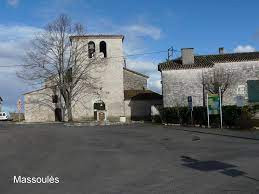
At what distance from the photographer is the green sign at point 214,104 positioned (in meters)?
29.0

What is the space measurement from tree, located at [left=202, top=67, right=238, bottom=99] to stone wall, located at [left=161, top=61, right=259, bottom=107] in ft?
1.19

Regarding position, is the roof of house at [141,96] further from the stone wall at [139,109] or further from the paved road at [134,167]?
the paved road at [134,167]

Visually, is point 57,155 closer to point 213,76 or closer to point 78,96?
point 213,76

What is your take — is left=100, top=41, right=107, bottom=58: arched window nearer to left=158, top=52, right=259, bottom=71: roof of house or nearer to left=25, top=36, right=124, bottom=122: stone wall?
left=25, top=36, right=124, bottom=122: stone wall

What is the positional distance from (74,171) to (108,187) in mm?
2349

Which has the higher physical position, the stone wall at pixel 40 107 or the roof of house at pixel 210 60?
the roof of house at pixel 210 60

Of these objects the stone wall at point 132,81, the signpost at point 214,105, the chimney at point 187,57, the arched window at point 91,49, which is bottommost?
the signpost at point 214,105

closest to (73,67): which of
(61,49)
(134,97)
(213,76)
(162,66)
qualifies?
(61,49)

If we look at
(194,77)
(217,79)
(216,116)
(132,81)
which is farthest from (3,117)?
(216,116)

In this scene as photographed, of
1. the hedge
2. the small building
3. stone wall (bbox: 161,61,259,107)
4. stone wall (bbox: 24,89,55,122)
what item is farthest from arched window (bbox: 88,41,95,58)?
the hedge

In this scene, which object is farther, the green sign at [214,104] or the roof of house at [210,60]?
the roof of house at [210,60]

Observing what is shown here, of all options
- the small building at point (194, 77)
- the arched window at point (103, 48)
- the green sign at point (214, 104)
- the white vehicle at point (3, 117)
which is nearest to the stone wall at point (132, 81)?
the arched window at point (103, 48)

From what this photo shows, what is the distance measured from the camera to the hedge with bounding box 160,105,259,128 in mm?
26978

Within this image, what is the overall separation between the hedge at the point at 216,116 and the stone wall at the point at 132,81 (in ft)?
70.5
